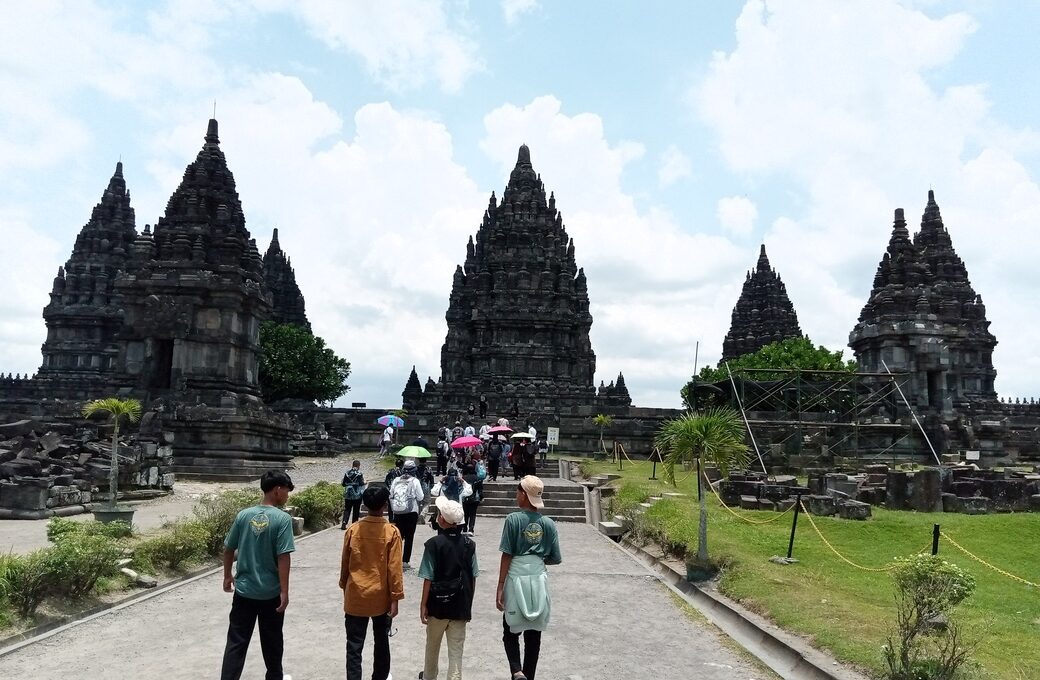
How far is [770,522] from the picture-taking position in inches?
557

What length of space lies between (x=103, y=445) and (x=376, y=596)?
17.4 meters

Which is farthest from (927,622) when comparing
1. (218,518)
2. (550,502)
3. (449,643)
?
(550,502)

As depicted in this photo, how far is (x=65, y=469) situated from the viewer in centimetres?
1596

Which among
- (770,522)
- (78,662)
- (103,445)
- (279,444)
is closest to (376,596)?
(78,662)

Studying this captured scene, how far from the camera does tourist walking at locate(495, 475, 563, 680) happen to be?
5.33m

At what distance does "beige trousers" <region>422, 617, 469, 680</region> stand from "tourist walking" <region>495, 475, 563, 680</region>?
0.33 meters

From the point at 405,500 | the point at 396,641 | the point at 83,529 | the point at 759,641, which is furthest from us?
the point at 405,500

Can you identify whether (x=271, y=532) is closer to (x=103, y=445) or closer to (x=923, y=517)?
(x=923, y=517)

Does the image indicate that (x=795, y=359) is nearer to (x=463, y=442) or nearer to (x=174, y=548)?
(x=463, y=442)

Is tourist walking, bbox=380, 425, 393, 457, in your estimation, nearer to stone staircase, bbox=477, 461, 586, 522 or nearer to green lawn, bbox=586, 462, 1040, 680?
stone staircase, bbox=477, 461, 586, 522

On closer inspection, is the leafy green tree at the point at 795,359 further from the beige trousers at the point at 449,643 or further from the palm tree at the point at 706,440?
the beige trousers at the point at 449,643

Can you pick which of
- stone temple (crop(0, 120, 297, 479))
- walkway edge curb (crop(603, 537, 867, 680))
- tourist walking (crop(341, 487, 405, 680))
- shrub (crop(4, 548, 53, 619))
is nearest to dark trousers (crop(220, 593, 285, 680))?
tourist walking (crop(341, 487, 405, 680))

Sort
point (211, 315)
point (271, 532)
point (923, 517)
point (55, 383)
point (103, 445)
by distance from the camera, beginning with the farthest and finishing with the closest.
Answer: point (55, 383) < point (211, 315) < point (103, 445) < point (923, 517) < point (271, 532)

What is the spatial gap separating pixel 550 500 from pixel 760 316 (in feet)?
191
